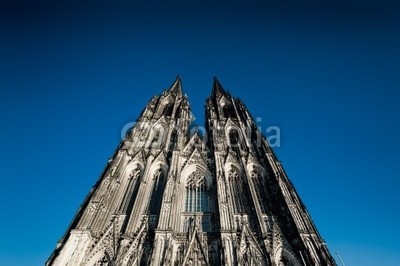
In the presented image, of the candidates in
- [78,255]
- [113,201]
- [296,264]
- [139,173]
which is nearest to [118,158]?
[139,173]

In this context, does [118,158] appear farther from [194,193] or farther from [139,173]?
[194,193]

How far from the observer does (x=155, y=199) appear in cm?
1822

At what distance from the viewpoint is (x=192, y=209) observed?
57.8 ft

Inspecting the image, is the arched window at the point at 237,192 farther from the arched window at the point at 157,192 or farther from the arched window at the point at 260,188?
the arched window at the point at 157,192

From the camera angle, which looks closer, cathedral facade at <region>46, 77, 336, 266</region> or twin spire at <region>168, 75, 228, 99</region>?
cathedral facade at <region>46, 77, 336, 266</region>

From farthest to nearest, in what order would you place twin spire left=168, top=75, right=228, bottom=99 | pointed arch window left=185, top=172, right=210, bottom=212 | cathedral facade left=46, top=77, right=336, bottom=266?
1. twin spire left=168, top=75, right=228, bottom=99
2. pointed arch window left=185, top=172, right=210, bottom=212
3. cathedral facade left=46, top=77, right=336, bottom=266

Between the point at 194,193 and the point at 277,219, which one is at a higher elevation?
the point at 194,193

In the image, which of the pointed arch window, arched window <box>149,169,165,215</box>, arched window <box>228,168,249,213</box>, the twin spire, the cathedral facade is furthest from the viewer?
the twin spire

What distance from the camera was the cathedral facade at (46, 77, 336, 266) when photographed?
13.9m

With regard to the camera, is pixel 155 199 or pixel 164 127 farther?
pixel 164 127

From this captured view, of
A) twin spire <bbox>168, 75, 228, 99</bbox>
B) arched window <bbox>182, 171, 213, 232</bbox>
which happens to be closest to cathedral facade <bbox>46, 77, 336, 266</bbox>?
arched window <bbox>182, 171, 213, 232</bbox>

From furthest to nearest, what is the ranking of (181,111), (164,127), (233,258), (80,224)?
(181,111), (164,127), (80,224), (233,258)

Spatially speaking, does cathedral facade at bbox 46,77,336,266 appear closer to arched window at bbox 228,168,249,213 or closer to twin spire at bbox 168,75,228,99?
arched window at bbox 228,168,249,213

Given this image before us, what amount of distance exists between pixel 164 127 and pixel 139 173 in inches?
266
